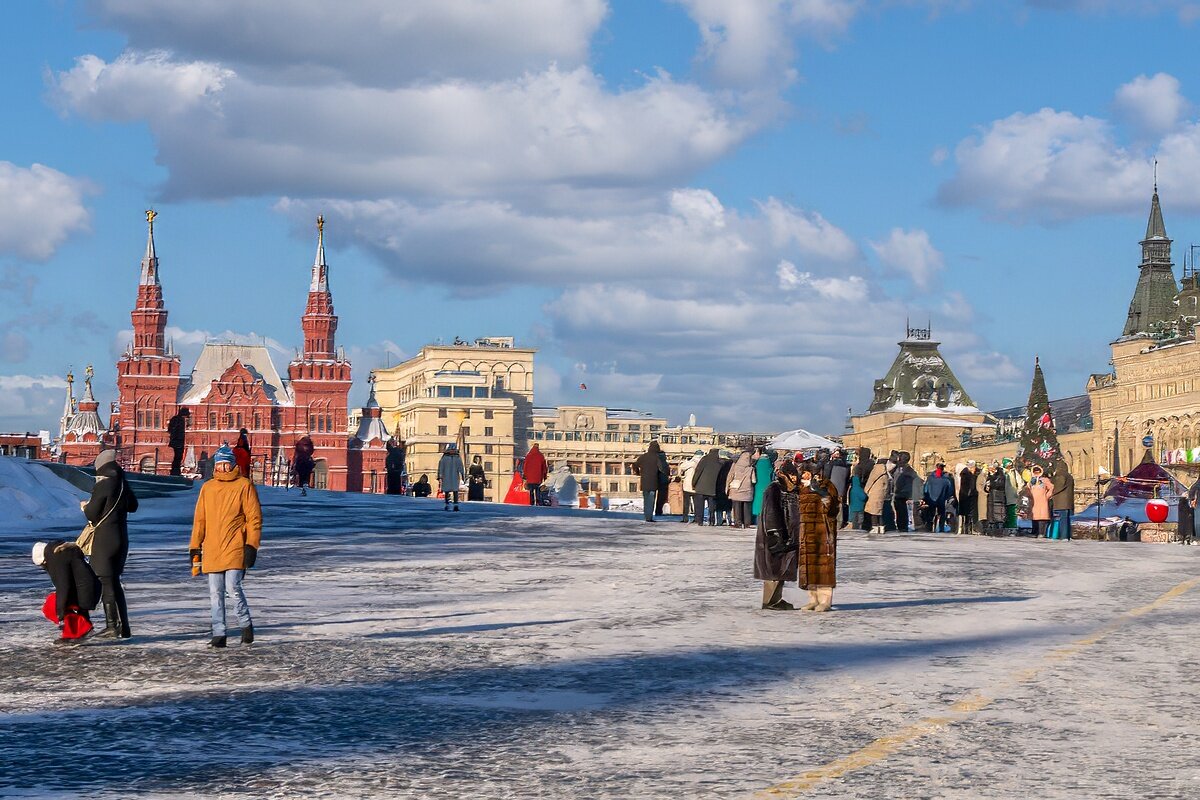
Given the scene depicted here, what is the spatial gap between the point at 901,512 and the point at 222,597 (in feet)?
94.4

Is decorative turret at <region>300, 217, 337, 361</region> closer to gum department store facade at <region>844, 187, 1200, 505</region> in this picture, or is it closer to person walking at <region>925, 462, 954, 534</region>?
gum department store facade at <region>844, 187, 1200, 505</region>

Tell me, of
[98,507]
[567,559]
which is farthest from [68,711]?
[567,559]

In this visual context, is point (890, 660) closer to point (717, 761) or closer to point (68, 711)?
point (717, 761)

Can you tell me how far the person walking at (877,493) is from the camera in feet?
128

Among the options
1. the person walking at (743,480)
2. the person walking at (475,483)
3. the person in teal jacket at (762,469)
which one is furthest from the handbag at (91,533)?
the person walking at (475,483)

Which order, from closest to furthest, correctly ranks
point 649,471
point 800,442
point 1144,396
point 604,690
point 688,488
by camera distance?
point 604,690 → point 649,471 → point 688,488 → point 800,442 → point 1144,396

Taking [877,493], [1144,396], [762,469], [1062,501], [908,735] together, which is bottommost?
[908,735]

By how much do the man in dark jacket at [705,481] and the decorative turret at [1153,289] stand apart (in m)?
131

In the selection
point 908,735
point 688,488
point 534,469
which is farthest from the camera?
point 534,469

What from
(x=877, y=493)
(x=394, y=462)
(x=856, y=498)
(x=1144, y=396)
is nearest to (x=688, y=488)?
(x=856, y=498)

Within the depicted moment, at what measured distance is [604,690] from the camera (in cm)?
1266

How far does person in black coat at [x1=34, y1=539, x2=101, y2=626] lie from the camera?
15117 mm

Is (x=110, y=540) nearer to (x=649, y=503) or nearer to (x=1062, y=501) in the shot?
(x=649, y=503)

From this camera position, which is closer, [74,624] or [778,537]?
[74,624]
